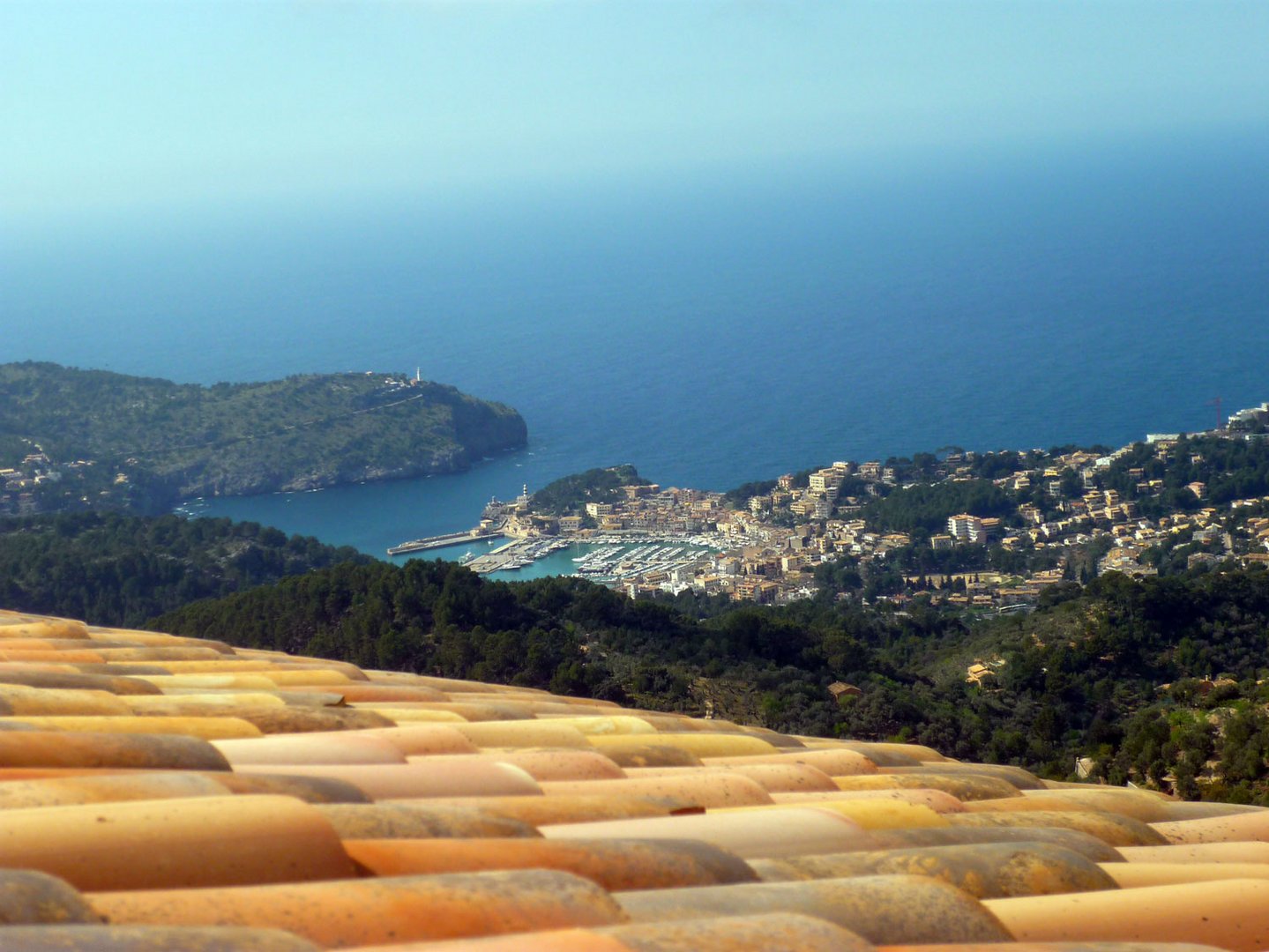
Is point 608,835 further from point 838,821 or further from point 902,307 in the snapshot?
point 902,307

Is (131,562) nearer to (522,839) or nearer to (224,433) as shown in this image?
(522,839)

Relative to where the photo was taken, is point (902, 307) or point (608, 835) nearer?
point (608, 835)

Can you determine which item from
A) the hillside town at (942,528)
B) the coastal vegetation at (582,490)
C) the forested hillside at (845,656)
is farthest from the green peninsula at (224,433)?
the forested hillside at (845,656)

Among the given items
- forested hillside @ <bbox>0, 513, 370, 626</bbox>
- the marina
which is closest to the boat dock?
the marina

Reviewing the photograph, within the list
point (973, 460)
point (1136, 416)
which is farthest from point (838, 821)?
point (1136, 416)

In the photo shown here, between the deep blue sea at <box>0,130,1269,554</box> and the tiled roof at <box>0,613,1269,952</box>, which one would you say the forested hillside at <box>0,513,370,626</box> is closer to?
the deep blue sea at <box>0,130,1269,554</box>
